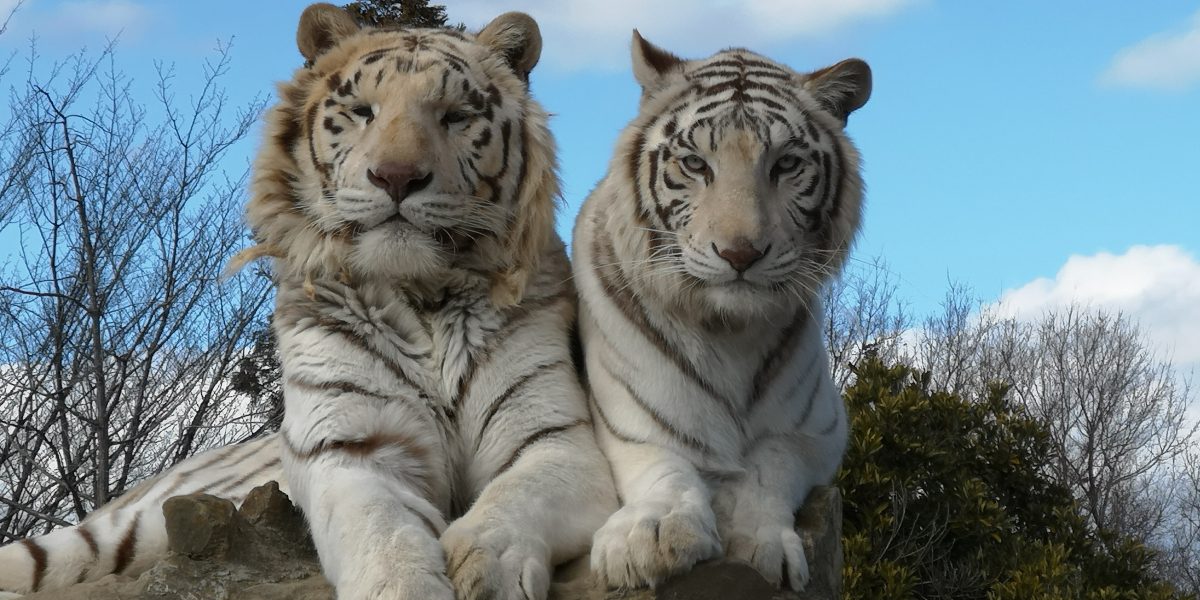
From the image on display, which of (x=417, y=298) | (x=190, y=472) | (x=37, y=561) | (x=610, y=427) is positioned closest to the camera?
(x=610, y=427)

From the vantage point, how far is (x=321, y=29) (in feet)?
12.6

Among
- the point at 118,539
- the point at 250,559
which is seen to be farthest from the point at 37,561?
the point at 250,559

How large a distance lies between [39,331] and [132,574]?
702 centimetres

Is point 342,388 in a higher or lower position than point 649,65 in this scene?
lower

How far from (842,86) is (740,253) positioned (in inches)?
34.0

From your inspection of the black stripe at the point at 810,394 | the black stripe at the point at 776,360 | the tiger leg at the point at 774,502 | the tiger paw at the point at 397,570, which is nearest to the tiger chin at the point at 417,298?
the tiger paw at the point at 397,570

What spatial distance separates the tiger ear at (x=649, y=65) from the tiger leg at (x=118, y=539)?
1836 mm

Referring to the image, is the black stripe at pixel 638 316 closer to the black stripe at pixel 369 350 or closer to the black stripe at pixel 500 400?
the black stripe at pixel 500 400

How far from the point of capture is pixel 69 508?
984cm

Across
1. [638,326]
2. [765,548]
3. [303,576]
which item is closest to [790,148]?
[638,326]

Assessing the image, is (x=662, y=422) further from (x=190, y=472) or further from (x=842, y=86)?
(x=190, y=472)

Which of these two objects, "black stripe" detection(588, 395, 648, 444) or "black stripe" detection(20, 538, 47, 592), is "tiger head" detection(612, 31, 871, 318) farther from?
"black stripe" detection(20, 538, 47, 592)

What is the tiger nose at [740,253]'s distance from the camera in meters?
3.07

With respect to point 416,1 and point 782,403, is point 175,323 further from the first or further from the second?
→ point 782,403
